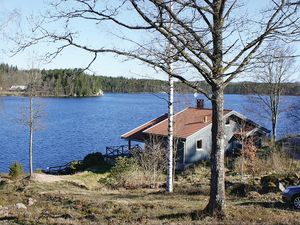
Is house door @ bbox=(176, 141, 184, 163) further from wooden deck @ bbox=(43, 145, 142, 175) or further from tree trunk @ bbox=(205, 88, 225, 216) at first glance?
tree trunk @ bbox=(205, 88, 225, 216)

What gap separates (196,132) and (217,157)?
89.6ft

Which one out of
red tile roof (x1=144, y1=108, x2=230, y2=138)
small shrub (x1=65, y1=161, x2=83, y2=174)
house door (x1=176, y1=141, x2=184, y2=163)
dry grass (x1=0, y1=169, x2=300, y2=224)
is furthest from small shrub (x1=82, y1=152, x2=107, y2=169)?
dry grass (x1=0, y1=169, x2=300, y2=224)

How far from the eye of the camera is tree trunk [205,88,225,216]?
10.5 m

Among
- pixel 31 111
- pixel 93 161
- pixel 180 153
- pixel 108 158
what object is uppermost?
pixel 31 111

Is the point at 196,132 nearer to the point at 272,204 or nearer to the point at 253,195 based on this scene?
the point at 253,195

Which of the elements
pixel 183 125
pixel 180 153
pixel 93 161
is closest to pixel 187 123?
pixel 183 125

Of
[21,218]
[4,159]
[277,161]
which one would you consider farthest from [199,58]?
[4,159]

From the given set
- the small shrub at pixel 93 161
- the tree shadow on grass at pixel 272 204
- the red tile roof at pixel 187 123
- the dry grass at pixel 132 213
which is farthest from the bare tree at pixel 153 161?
the tree shadow on grass at pixel 272 204

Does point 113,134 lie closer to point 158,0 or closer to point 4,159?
point 4,159

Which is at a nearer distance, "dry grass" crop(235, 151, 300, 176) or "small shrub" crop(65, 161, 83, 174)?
"dry grass" crop(235, 151, 300, 176)

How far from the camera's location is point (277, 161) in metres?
29.7

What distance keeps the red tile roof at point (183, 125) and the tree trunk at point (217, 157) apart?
25.7 metres

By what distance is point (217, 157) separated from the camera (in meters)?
10.5

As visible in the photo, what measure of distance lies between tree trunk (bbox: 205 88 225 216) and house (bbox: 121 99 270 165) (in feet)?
79.9
